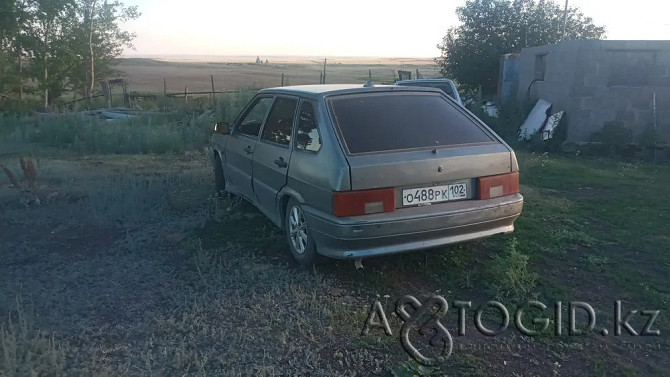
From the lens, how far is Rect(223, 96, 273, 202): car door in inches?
229

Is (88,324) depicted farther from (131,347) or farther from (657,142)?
(657,142)

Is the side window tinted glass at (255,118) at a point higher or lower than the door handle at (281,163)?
higher

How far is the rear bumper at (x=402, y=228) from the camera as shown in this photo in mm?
4105

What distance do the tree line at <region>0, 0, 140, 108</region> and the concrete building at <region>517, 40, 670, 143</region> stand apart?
63.9ft

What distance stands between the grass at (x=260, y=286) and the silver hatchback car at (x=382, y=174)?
0.39 meters

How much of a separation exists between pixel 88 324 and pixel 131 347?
49 centimetres

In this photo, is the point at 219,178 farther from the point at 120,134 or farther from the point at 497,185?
the point at 120,134

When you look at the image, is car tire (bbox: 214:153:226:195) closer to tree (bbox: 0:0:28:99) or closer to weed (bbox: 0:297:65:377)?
weed (bbox: 0:297:65:377)

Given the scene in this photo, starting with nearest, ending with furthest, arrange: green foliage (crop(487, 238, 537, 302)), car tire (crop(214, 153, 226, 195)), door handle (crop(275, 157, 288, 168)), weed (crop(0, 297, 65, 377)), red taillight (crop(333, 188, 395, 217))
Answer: weed (crop(0, 297, 65, 377)) → red taillight (crop(333, 188, 395, 217)) → green foliage (crop(487, 238, 537, 302)) → door handle (crop(275, 157, 288, 168)) → car tire (crop(214, 153, 226, 195))

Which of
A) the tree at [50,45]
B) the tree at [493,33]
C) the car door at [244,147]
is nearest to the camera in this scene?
the car door at [244,147]

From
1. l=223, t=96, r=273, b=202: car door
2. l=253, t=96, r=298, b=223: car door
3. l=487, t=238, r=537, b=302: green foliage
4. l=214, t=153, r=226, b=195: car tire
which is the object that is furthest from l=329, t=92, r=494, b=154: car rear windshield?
l=214, t=153, r=226, b=195: car tire

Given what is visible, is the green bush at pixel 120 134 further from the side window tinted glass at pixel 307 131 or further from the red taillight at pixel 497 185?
the red taillight at pixel 497 185

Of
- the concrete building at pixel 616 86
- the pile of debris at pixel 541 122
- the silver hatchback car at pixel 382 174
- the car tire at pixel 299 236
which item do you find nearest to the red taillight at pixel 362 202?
the silver hatchback car at pixel 382 174

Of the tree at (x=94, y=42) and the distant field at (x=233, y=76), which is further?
the distant field at (x=233, y=76)
